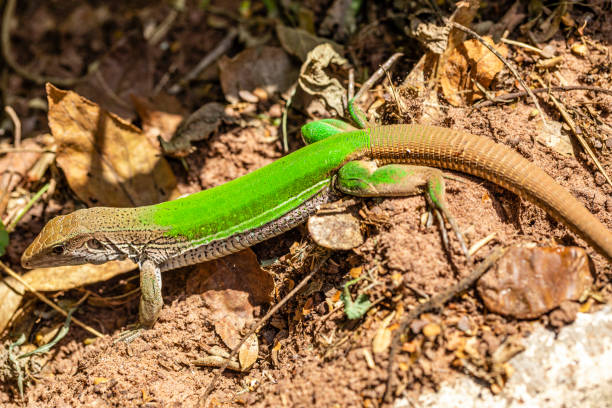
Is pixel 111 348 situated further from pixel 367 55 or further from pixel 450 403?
pixel 367 55

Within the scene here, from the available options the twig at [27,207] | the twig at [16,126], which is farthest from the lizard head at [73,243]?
the twig at [16,126]

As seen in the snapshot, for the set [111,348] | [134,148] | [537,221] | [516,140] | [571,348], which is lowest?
[111,348]

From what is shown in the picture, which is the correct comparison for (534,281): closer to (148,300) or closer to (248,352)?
(248,352)

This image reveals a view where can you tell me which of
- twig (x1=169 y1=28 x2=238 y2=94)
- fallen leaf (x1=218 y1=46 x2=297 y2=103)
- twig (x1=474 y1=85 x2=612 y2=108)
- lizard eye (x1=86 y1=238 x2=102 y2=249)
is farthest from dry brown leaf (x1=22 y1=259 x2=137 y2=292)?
twig (x1=474 y1=85 x2=612 y2=108)

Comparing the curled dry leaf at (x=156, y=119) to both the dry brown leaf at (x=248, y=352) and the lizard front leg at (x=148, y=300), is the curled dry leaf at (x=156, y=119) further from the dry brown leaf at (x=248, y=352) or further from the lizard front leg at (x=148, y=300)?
the dry brown leaf at (x=248, y=352)

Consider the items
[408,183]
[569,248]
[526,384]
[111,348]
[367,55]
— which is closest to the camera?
[526,384]

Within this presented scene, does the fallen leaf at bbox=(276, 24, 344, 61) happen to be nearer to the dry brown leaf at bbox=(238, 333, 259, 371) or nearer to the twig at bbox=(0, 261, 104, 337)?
the dry brown leaf at bbox=(238, 333, 259, 371)

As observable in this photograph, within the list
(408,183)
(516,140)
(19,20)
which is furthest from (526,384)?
(19,20)

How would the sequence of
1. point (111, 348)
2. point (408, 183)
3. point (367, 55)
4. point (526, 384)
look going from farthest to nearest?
point (367, 55)
point (111, 348)
point (408, 183)
point (526, 384)

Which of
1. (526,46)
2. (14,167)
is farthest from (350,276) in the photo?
(14,167)
